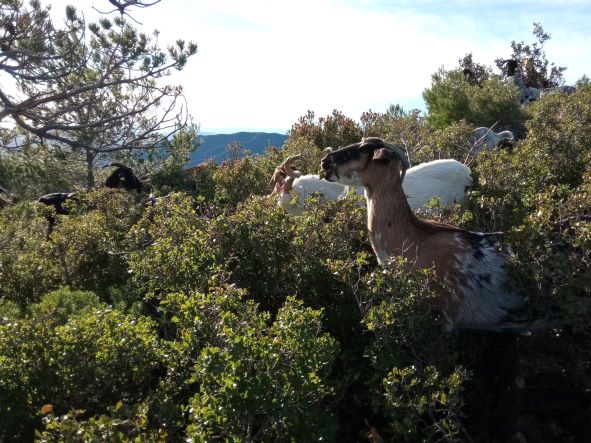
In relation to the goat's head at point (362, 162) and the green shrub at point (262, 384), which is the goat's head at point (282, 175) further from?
the green shrub at point (262, 384)

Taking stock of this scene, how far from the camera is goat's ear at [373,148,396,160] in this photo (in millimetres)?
4750

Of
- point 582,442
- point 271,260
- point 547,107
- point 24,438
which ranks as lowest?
point 582,442

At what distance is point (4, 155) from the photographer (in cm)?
997

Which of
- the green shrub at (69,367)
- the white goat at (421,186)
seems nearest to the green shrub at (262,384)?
the green shrub at (69,367)

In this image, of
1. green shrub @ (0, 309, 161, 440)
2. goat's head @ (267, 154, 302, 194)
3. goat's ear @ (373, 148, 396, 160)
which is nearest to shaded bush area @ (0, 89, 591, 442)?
green shrub @ (0, 309, 161, 440)

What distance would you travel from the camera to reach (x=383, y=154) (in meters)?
4.76

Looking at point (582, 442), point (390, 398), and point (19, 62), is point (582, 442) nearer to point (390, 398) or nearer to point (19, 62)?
point (390, 398)

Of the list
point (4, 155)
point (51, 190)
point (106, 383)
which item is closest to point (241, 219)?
point (106, 383)

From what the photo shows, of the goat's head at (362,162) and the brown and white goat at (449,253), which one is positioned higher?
the goat's head at (362,162)

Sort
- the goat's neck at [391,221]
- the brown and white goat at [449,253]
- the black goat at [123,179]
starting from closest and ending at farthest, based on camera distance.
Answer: the brown and white goat at [449,253] → the goat's neck at [391,221] → the black goat at [123,179]

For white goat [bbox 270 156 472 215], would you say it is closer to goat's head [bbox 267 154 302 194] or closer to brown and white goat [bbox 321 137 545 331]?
goat's head [bbox 267 154 302 194]

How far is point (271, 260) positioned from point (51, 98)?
5.44m

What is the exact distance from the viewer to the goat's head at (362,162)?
15.8ft

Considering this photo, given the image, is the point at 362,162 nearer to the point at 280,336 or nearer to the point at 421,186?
the point at 280,336
